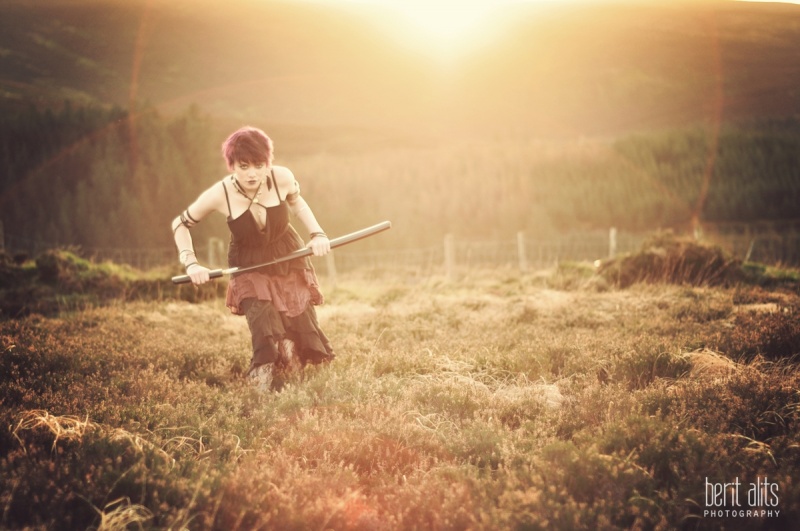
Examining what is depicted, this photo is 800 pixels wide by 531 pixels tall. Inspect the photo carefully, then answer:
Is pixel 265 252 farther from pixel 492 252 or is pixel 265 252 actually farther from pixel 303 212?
pixel 492 252

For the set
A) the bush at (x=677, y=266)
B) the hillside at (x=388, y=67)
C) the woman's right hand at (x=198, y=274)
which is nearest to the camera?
the woman's right hand at (x=198, y=274)

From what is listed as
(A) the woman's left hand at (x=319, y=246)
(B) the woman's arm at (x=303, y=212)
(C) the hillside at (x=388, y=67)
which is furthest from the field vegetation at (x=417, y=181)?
(A) the woman's left hand at (x=319, y=246)

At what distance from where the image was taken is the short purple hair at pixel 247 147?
4.61 m

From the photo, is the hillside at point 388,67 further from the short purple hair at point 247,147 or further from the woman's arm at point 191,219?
the woman's arm at point 191,219

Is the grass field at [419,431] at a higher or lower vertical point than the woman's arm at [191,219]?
lower

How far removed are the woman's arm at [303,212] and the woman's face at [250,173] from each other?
0.68 ft

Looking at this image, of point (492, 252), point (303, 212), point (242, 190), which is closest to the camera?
point (242, 190)

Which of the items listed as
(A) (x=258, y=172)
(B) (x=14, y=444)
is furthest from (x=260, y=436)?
(A) (x=258, y=172)

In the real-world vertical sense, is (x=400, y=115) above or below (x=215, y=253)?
above

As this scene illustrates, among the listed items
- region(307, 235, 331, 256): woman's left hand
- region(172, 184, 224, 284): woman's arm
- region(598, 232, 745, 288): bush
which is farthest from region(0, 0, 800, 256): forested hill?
region(307, 235, 331, 256): woman's left hand

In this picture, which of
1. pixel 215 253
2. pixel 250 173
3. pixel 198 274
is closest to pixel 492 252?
pixel 215 253

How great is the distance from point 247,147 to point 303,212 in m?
0.86

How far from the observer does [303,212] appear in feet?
17.2

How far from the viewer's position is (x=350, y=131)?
127ft
